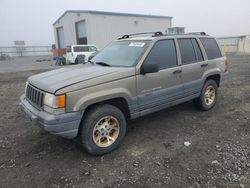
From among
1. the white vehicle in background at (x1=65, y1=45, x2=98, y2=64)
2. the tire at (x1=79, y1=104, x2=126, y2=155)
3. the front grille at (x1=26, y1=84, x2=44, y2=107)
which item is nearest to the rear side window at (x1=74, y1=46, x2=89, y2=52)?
the white vehicle in background at (x1=65, y1=45, x2=98, y2=64)

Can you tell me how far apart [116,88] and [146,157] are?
118cm

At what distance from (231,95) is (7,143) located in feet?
20.3

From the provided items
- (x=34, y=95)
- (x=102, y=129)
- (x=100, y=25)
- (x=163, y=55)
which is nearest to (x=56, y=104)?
(x=34, y=95)

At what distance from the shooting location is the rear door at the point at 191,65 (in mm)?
4609

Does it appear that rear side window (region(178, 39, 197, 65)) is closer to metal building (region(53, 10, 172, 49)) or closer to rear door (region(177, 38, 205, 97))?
rear door (region(177, 38, 205, 97))

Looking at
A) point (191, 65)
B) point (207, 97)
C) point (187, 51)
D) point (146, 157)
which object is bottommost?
point (146, 157)

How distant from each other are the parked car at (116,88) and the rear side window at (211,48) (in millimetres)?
91

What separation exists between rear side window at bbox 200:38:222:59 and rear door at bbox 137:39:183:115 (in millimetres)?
1188

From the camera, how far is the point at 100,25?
1014 inches

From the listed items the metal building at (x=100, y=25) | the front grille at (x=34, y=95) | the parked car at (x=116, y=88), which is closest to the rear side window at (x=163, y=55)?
Result: the parked car at (x=116, y=88)

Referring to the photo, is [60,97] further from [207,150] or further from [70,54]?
[70,54]

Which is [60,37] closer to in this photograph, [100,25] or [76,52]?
[100,25]

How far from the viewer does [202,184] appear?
2.80 m

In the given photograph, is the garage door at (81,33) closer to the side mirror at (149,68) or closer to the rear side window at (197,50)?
the rear side window at (197,50)
